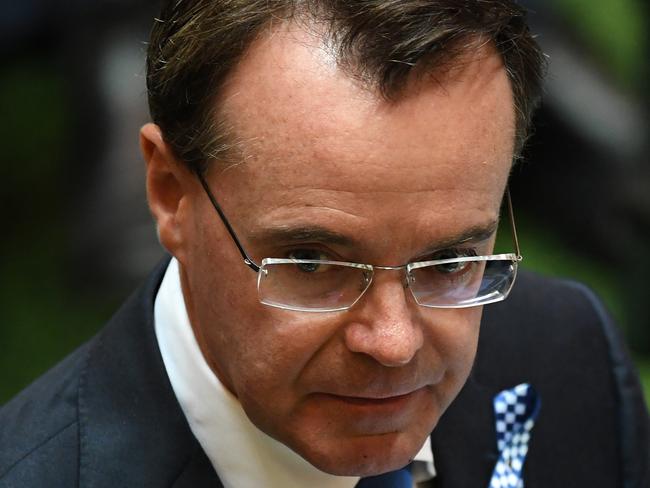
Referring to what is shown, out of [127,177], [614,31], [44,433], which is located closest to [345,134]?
[44,433]

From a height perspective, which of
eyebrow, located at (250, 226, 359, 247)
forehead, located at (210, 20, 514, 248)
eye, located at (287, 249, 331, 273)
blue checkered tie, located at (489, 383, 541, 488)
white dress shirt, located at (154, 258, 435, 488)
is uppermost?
forehead, located at (210, 20, 514, 248)

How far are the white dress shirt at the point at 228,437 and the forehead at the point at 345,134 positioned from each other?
314 mm

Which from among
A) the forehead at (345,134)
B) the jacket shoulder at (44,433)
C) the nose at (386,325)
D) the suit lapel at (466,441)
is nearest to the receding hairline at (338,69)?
the forehead at (345,134)

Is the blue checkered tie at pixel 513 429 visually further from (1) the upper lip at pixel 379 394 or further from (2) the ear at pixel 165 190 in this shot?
(2) the ear at pixel 165 190

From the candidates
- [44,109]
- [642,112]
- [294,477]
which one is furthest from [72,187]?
[294,477]

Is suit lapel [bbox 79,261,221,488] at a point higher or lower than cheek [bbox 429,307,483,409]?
lower

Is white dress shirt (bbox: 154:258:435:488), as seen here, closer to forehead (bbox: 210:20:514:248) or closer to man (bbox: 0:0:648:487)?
man (bbox: 0:0:648:487)

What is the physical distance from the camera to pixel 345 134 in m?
1.51

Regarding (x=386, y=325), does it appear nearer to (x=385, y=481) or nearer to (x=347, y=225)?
(x=347, y=225)

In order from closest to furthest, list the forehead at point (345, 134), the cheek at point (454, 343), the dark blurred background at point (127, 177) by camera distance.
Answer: the forehead at point (345, 134)
the cheek at point (454, 343)
the dark blurred background at point (127, 177)

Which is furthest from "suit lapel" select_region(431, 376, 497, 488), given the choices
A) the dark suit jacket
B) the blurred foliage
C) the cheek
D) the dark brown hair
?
the blurred foliage

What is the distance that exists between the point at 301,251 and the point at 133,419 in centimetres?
40

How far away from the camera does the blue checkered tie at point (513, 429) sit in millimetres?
1964

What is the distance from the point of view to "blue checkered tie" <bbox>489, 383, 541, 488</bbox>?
1.96 meters
